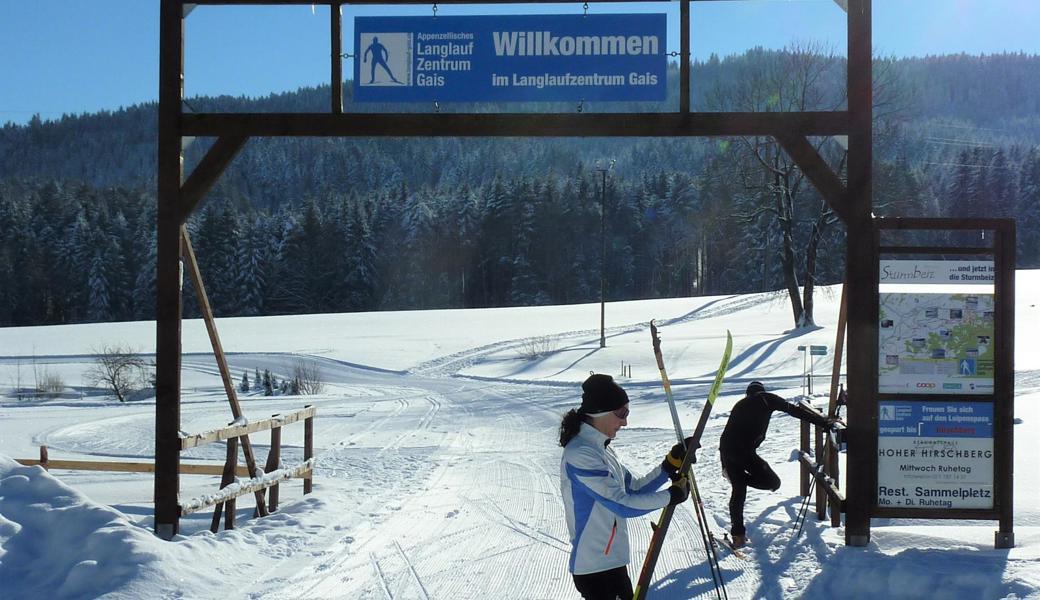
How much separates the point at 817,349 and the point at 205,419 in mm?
15116

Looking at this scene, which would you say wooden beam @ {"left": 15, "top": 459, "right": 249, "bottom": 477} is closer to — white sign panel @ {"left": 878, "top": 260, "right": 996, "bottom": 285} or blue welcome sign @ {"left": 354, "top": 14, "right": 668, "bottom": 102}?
blue welcome sign @ {"left": 354, "top": 14, "right": 668, "bottom": 102}

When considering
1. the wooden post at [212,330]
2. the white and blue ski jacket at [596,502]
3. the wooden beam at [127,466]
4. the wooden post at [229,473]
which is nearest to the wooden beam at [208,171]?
the wooden post at [212,330]

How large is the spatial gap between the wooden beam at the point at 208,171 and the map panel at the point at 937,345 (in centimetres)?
553

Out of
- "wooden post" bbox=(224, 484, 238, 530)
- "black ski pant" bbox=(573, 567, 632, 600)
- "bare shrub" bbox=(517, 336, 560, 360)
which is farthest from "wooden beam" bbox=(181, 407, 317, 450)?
"bare shrub" bbox=(517, 336, 560, 360)

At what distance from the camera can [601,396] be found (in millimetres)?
3975

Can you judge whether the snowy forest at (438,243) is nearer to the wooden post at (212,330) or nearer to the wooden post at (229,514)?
the wooden post at (212,330)

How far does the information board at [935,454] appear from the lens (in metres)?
7.36

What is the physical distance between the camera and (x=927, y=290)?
748 centimetres


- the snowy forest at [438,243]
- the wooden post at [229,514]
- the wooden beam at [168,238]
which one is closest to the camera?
the wooden beam at [168,238]

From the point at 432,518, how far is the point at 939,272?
5147 millimetres

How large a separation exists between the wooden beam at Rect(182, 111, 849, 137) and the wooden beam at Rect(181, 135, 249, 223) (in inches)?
3.2

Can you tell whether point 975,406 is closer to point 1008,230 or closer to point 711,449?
point 1008,230

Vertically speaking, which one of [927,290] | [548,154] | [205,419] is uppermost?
[548,154]

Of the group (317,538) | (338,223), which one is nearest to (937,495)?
(317,538)
